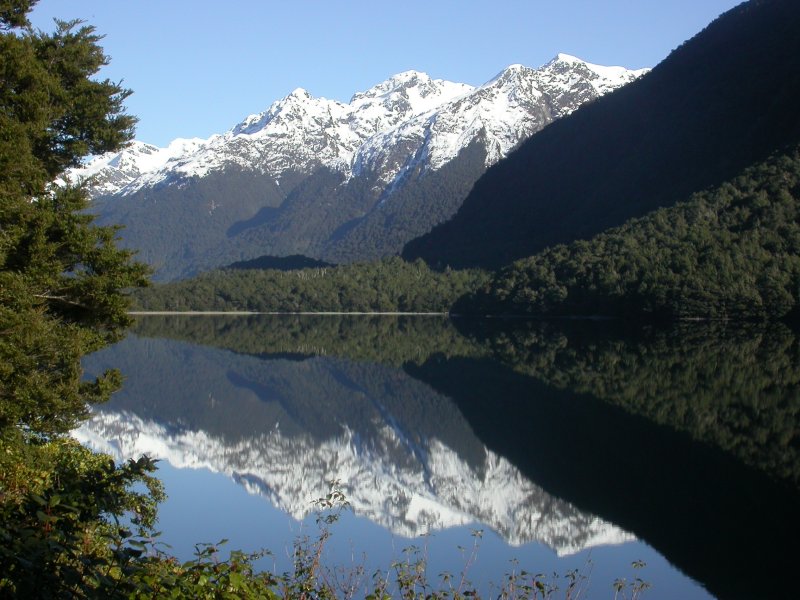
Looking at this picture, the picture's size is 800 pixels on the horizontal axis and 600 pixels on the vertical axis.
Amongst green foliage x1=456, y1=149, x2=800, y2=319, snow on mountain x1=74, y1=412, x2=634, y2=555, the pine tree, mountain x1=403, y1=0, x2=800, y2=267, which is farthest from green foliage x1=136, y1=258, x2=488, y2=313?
the pine tree

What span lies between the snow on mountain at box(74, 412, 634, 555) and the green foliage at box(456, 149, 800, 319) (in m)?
70.8

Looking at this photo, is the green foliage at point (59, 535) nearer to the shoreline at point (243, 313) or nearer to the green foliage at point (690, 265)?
the green foliage at point (690, 265)

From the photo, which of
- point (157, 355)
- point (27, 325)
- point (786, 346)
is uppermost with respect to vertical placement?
point (27, 325)

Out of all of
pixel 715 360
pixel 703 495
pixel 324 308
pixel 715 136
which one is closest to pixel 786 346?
pixel 715 360

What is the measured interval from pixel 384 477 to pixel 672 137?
146 m

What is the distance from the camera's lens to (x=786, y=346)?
6066 centimetres

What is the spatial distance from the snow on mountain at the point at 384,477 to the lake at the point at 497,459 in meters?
0.09

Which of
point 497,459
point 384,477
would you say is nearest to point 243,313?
point 497,459

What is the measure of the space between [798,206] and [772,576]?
99.8 meters

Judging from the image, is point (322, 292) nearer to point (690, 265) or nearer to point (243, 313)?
point (243, 313)

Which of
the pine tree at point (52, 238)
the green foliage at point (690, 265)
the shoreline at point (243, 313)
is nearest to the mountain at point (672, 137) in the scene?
the green foliage at point (690, 265)

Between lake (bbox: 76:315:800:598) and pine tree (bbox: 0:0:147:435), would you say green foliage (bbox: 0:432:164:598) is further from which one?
lake (bbox: 76:315:800:598)

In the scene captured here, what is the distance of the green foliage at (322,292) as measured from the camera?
160000 mm

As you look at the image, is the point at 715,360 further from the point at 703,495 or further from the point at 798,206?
the point at 798,206
